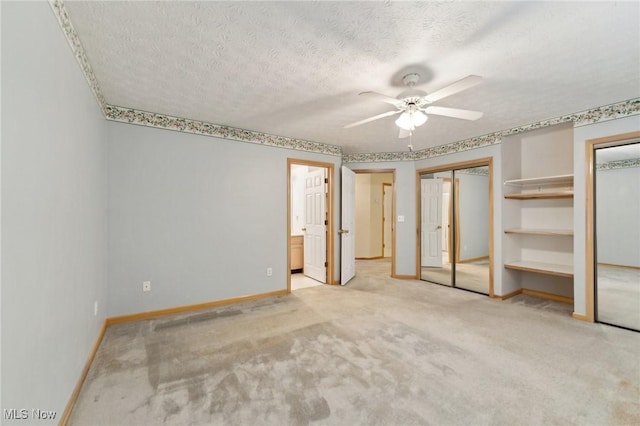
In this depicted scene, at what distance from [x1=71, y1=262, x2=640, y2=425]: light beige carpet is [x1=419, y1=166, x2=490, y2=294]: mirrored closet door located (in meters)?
1.07

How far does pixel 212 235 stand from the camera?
3527 millimetres

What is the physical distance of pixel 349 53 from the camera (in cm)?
194

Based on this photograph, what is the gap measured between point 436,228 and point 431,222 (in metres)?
0.14

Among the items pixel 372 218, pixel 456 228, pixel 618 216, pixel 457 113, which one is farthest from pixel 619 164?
pixel 372 218

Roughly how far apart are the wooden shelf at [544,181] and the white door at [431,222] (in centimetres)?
111

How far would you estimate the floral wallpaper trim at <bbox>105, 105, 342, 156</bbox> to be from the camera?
299 cm

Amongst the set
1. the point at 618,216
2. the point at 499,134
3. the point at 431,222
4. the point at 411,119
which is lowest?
the point at 431,222

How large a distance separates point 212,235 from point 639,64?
445cm

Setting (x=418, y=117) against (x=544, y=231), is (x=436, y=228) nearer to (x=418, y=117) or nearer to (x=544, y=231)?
(x=544, y=231)

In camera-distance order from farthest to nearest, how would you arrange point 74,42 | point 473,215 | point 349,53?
point 473,215 → point 349,53 → point 74,42

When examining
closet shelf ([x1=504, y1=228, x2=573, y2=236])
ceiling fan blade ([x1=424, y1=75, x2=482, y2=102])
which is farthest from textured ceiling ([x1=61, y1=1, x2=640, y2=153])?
closet shelf ([x1=504, y1=228, x2=573, y2=236])

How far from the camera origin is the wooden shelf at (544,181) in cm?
349

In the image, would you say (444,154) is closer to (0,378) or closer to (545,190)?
(545,190)

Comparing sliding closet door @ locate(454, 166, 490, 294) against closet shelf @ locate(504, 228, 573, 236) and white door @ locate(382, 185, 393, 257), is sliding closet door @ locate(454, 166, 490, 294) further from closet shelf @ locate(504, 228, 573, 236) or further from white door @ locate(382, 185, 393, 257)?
white door @ locate(382, 185, 393, 257)
